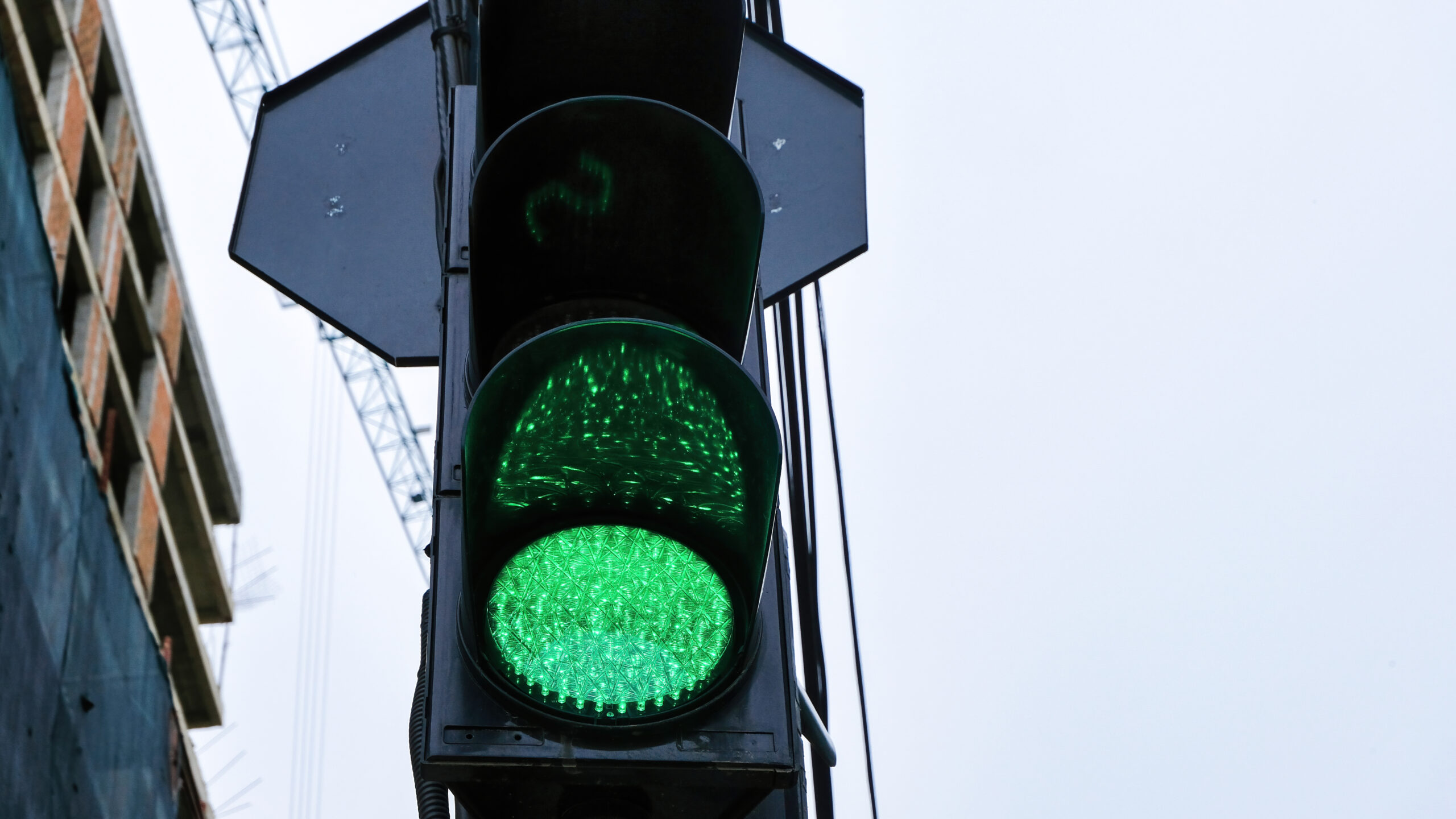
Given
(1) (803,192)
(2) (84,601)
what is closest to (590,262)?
(1) (803,192)

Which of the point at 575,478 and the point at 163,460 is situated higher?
the point at 163,460

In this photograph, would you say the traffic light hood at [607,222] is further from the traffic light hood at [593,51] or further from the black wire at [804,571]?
the black wire at [804,571]

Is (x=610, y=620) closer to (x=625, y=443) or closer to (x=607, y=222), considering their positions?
(x=625, y=443)

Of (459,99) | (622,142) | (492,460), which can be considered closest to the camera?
(492,460)

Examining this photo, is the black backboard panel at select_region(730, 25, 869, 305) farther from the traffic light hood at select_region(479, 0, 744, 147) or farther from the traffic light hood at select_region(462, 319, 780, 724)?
the traffic light hood at select_region(462, 319, 780, 724)

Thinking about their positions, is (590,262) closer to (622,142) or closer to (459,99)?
(622,142)

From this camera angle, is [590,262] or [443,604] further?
[590,262]

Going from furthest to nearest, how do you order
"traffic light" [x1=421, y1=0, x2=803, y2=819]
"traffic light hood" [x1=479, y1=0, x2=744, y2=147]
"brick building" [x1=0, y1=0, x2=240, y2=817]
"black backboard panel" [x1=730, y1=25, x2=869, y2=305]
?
1. "brick building" [x1=0, y1=0, x2=240, y2=817]
2. "black backboard panel" [x1=730, y1=25, x2=869, y2=305]
3. "traffic light hood" [x1=479, y1=0, x2=744, y2=147]
4. "traffic light" [x1=421, y1=0, x2=803, y2=819]

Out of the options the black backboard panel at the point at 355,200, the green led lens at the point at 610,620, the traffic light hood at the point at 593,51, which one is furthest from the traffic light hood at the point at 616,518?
the black backboard panel at the point at 355,200

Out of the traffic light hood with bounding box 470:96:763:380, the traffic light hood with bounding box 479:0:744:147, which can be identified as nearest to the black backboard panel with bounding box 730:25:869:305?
the traffic light hood with bounding box 479:0:744:147

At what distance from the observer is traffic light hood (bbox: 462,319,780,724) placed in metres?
1.63

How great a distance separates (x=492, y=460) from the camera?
1656 millimetres

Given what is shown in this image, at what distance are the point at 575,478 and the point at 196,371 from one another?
37.0 m

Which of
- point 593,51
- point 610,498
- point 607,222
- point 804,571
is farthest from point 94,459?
point 610,498
